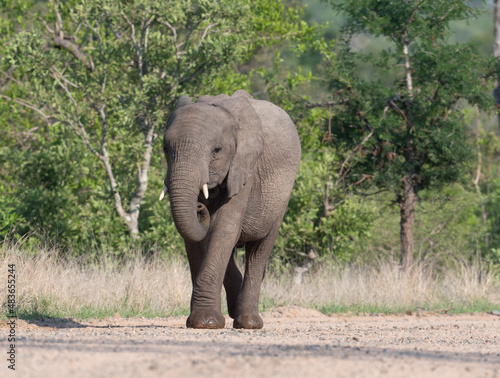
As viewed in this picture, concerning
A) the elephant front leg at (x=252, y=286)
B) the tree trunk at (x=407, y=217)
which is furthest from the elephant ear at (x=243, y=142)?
the tree trunk at (x=407, y=217)

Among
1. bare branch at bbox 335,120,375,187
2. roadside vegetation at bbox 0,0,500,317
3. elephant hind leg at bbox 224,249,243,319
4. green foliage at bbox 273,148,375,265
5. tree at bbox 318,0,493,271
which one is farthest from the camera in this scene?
green foliage at bbox 273,148,375,265

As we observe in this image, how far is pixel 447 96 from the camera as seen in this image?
13586 mm

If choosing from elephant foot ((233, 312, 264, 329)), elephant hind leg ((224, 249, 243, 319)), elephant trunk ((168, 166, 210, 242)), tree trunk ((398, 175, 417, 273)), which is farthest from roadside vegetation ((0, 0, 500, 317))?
elephant trunk ((168, 166, 210, 242))

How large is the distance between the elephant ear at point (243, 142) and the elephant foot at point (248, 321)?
4.85ft

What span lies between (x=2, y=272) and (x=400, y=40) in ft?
28.7

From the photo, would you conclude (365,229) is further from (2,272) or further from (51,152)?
(2,272)

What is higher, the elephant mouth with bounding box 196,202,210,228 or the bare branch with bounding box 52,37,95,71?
the bare branch with bounding box 52,37,95,71

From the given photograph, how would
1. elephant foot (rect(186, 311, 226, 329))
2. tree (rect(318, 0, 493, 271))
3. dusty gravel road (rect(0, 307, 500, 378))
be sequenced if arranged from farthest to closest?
tree (rect(318, 0, 493, 271)), elephant foot (rect(186, 311, 226, 329)), dusty gravel road (rect(0, 307, 500, 378))

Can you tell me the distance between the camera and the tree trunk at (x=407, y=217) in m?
14.8

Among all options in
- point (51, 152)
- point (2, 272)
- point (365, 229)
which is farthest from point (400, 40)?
point (2, 272)

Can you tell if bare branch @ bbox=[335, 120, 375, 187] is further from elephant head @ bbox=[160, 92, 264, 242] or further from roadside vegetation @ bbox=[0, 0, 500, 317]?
elephant head @ bbox=[160, 92, 264, 242]

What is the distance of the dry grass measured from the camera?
385 inches

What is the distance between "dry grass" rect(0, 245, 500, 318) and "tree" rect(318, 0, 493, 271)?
1.55 metres

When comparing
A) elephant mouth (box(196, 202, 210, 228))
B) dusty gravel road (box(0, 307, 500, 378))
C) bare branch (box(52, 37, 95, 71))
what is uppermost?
bare branch (box(52, 37, 95, 71))
